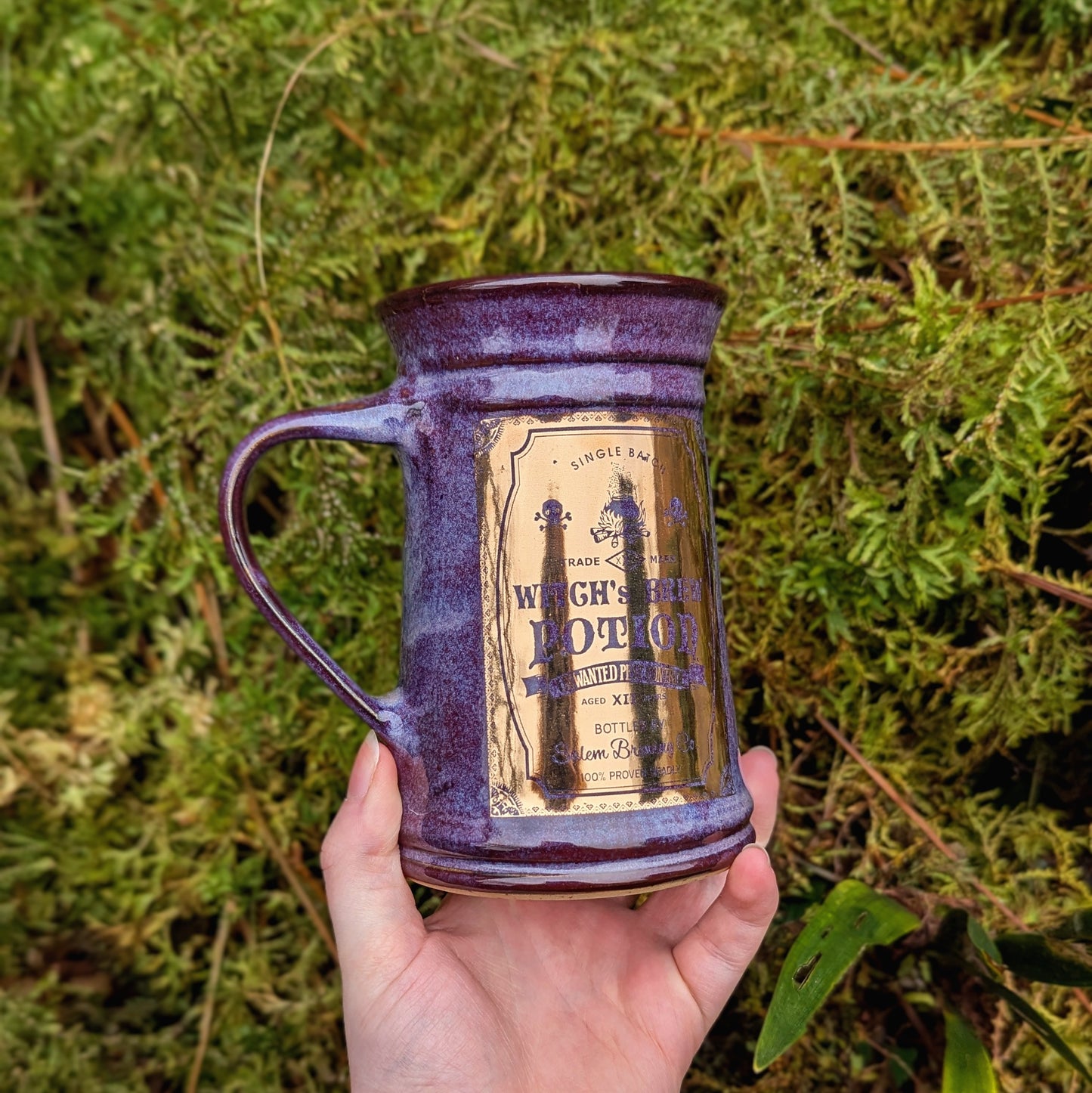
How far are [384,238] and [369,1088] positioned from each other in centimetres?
→ 109

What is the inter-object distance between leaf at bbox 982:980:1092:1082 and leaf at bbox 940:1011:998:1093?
6cm

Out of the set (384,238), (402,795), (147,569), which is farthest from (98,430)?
(402,795)

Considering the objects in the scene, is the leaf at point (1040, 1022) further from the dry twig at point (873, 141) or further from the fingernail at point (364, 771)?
the dry twig at point (873, 141)

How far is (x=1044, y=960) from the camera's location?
1210 millimetres

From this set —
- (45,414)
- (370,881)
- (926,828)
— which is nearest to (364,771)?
(370,881)

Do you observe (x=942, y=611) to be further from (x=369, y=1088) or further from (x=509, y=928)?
(x=369, y=1088)

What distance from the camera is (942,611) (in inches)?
55.2

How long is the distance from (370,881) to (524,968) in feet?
0.87

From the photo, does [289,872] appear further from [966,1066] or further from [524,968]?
[966,1066]

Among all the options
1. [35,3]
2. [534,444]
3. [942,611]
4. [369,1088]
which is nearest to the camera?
[534,444]

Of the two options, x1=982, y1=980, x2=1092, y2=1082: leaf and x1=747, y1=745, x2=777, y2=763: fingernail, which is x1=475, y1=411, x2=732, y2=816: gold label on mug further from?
x1=982, y1=980, x2=1092, y2=1082: leaf

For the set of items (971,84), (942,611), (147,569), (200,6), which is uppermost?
(200,6)

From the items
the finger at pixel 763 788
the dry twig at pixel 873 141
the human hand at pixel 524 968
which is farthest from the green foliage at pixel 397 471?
the human hand at pixel 524 968

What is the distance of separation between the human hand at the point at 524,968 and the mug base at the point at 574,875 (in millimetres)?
86
